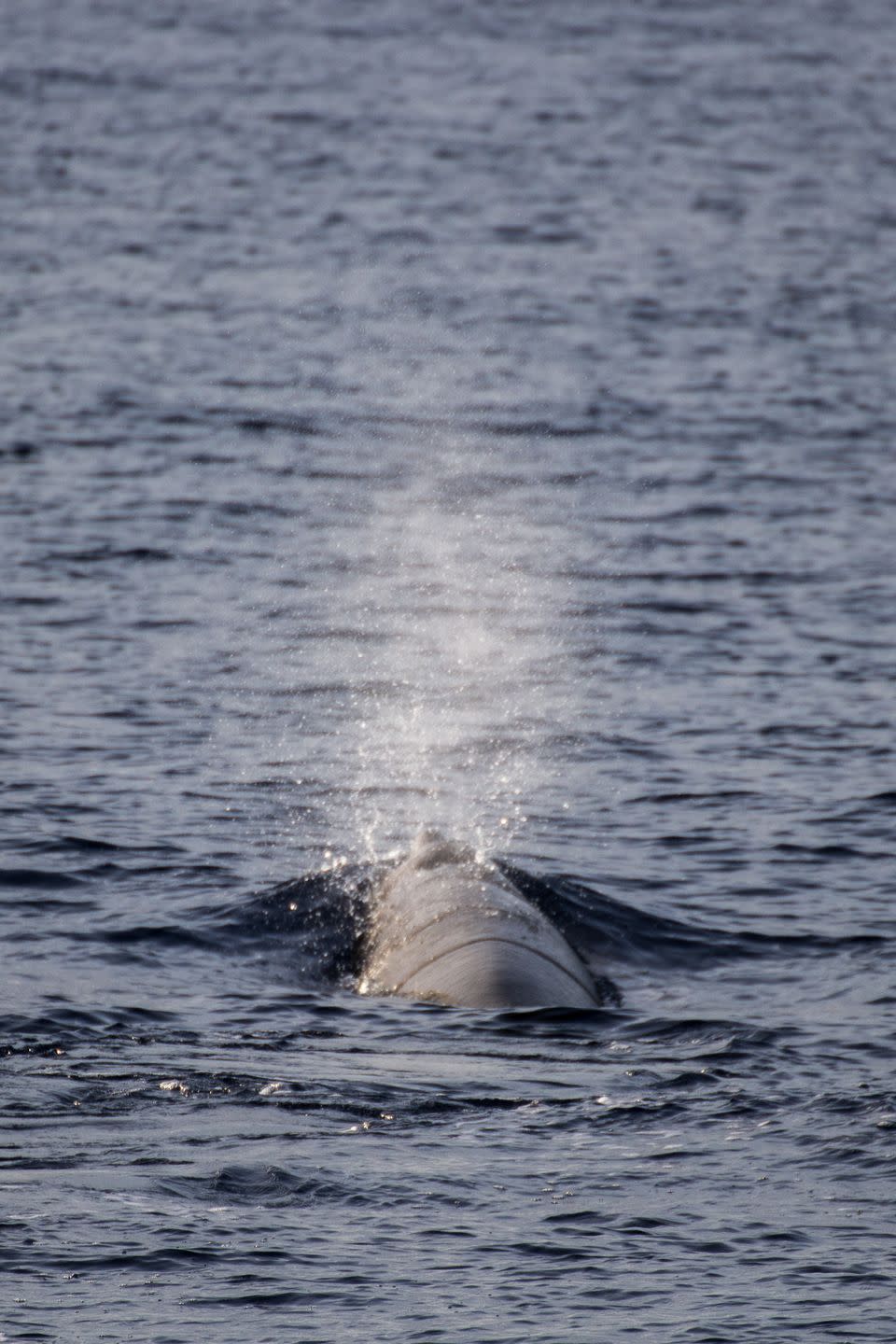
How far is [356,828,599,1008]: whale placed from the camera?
1953cm

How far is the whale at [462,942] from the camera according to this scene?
19531 mm

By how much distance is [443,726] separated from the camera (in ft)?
92.3

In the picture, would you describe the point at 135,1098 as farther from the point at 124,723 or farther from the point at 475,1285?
the point at 124,723

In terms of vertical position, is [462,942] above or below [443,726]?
below

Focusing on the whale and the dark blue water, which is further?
the whale

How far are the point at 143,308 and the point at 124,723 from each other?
79.0 feet

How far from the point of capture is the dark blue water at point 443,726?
14680 mm

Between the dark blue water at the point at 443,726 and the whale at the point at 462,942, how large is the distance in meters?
0.46

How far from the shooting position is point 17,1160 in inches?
608

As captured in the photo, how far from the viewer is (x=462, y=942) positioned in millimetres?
20547

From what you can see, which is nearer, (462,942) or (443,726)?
(462,942)

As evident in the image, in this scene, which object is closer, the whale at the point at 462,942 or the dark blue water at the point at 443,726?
Result: the dark blue water at the point at 443,726

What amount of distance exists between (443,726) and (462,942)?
7.78 m

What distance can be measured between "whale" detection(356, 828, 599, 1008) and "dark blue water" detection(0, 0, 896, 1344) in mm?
463
